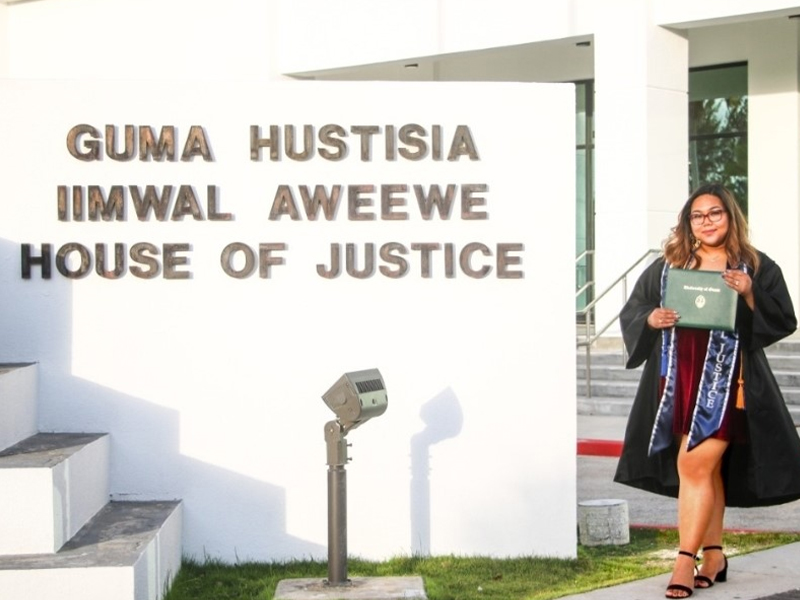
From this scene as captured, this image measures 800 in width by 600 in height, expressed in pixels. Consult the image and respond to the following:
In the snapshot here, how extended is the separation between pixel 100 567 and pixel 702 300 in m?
2.79

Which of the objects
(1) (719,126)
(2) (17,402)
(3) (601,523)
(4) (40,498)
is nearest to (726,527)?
(3) (601,523)

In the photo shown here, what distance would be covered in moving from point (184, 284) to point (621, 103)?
11.6 metres

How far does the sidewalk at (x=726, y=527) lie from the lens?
6652 mm

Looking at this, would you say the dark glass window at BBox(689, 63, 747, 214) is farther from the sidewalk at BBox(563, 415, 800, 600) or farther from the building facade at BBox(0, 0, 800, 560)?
the building facade at BBox(0, 0, 800, 560)

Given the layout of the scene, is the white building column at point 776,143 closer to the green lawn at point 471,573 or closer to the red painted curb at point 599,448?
the red painted curb at point 599,448

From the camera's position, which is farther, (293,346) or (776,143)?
(776,143)

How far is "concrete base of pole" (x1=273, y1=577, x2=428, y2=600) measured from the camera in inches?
252

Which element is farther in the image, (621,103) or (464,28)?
(464,28)

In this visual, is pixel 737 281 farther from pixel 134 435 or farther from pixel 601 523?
pixel 134 435

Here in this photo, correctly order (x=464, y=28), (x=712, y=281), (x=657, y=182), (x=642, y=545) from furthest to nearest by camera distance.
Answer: (x=464, y=28) < (x=657, y=182) < (x=642, y=545) < (x=712, y=281)

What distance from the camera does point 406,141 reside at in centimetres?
748

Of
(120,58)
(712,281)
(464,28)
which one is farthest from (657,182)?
(712,281)

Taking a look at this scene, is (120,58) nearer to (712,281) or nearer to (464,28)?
(464,28)

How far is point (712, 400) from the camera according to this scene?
6500mm
